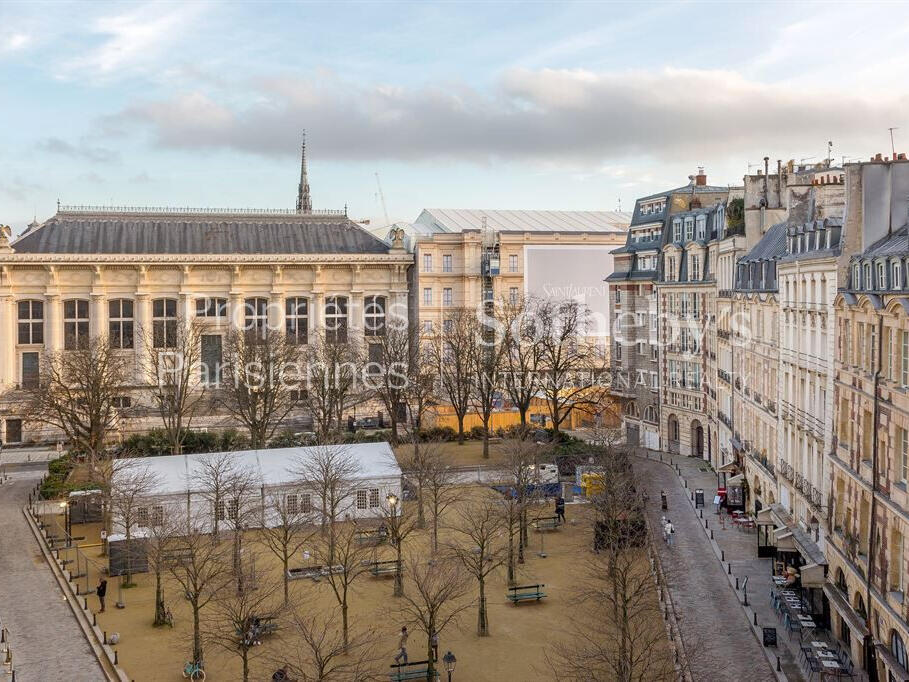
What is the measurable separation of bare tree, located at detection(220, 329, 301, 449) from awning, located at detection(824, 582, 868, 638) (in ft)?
122

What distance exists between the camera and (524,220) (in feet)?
348

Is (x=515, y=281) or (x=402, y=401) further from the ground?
(x=515, y=281)

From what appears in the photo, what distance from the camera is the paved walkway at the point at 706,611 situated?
29234 millimetres

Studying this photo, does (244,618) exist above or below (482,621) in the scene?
above

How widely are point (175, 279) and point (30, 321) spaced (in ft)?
41.4

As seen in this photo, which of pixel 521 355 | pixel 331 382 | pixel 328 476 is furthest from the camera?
pixel 521 355

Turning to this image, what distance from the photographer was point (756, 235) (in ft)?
182

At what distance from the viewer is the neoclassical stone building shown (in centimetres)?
8125

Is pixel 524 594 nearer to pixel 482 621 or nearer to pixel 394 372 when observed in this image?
pixel 482 621

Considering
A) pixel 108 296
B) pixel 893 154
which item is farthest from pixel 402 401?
pixel 893 154

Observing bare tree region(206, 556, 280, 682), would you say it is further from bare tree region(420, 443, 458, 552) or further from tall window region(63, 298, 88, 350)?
tall window region(63, 298, 88, 350)

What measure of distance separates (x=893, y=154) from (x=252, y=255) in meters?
60.7

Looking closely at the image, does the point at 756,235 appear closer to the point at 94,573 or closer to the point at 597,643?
the point at 597,643

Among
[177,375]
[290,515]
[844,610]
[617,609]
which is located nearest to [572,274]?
[177,375]
